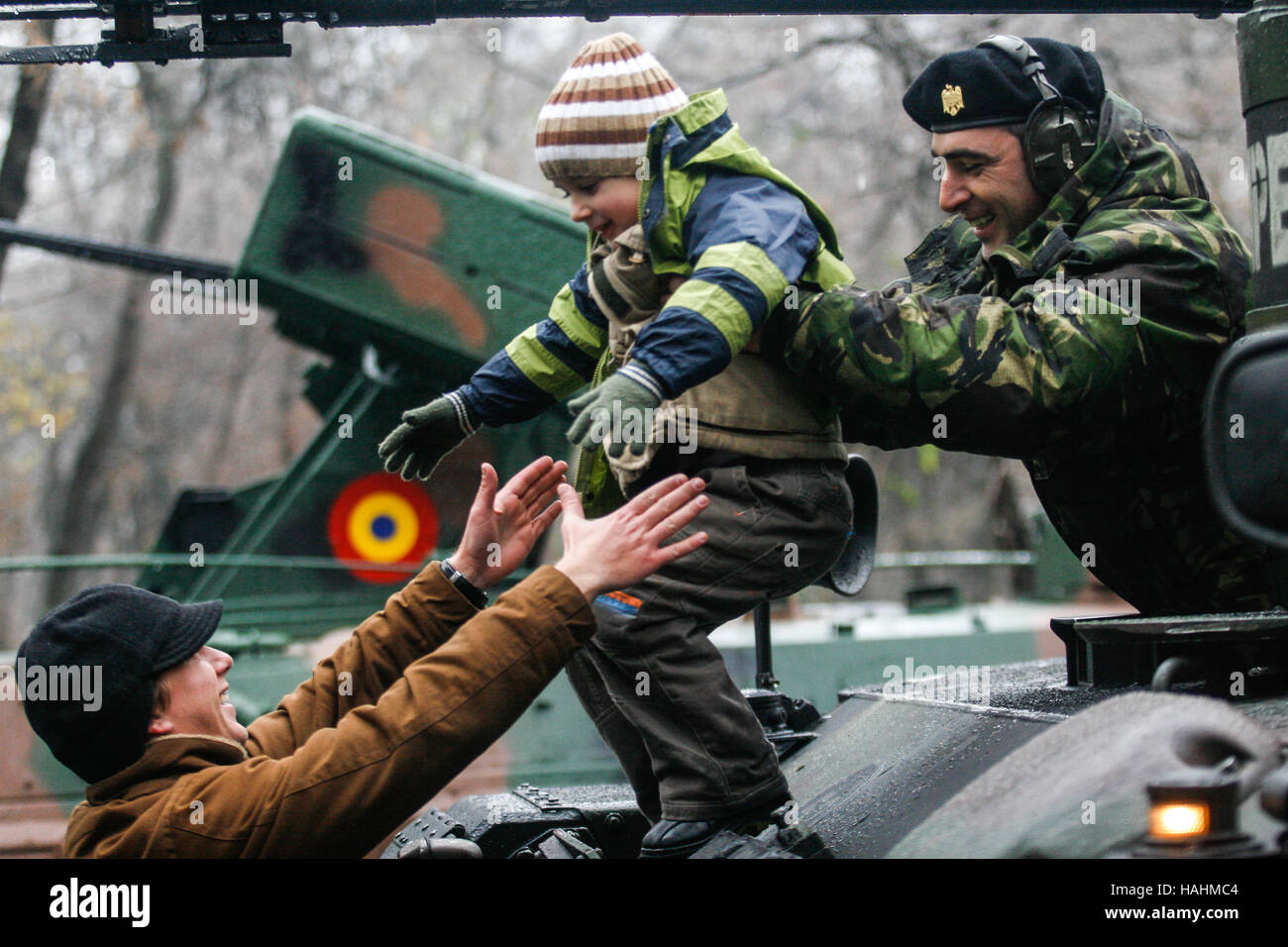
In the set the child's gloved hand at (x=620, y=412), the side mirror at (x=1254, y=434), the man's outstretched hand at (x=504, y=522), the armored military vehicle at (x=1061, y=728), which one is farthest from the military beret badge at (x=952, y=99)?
the side mirror at (x=1254, y=434)

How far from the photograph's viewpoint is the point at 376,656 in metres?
3.09

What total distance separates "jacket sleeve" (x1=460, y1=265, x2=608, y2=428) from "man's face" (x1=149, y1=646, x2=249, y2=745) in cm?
97

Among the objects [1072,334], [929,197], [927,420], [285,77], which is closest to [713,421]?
[927,420]

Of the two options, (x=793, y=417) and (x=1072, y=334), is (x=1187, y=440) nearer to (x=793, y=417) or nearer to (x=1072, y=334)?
(x=1072, y=334)

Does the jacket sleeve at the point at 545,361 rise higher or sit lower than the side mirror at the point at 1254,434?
higher

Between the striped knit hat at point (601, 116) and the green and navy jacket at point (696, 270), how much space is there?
0.17 metres

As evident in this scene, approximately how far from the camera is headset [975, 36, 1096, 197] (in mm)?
2953

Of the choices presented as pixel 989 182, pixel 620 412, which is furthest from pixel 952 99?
pixel 620 412

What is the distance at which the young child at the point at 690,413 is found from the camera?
2.68 meters

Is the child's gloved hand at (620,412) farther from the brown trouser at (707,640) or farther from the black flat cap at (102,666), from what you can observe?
the black flat cap at (102,666)

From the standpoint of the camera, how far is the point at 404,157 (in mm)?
7254

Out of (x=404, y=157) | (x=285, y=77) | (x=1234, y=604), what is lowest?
(x=1234, y=604)

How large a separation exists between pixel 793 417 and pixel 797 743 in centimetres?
98

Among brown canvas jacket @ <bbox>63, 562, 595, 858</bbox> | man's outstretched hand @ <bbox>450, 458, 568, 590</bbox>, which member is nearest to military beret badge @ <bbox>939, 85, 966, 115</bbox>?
man's outstretched hand @ <bbox>450, 458, 568, 590</bbox>
